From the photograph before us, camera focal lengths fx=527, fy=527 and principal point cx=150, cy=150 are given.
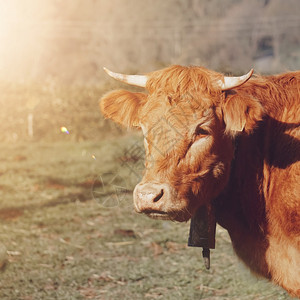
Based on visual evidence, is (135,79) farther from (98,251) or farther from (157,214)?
(98,251)

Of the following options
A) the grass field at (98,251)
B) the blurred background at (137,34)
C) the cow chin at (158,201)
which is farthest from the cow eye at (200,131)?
the blurred background at (137,34)

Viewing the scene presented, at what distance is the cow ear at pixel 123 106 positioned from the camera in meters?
3.88

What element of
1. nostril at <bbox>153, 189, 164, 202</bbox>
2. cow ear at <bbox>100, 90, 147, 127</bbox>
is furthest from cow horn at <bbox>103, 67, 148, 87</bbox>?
nostril at <bbox>153, 189, 164, 202</bbox>

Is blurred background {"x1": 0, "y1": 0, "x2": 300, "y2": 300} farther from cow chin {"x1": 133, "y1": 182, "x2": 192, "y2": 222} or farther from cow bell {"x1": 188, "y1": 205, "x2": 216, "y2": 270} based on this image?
cow chin {"x1": 133, "y1": 182, "x2": 192, "y2": 222}

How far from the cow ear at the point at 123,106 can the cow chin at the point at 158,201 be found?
27.3 inches

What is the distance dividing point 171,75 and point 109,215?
4489 mm

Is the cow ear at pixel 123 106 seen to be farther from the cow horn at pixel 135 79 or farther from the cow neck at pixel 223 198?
the cow neck at pixel 223 198

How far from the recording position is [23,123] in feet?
53.8

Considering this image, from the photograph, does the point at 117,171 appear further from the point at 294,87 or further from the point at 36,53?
the point at 36,53

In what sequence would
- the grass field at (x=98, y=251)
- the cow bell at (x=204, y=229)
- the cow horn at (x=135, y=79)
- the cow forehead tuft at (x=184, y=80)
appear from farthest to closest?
1. the grass field at (x=98, y=251)
2. the cow bell at (x=204, y=229)
3. the cow horn at (x=135, y=79)
4. the cow forehead tuft at (x=184, y=80)

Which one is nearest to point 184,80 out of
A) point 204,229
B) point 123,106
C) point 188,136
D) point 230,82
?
point 230,82

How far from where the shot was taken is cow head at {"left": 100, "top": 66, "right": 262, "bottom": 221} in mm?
3379

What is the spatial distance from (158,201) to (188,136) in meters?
0.47

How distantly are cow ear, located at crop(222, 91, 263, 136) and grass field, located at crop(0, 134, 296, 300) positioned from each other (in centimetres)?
125
